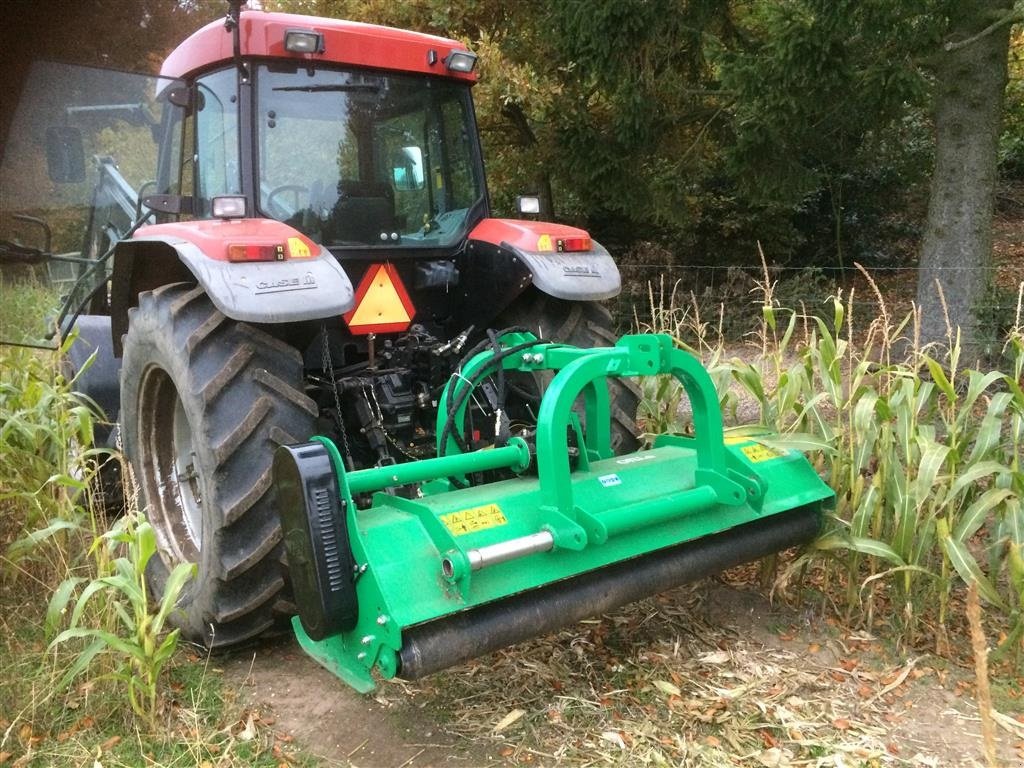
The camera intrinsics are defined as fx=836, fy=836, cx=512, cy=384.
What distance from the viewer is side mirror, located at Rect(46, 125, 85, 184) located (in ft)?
10.3

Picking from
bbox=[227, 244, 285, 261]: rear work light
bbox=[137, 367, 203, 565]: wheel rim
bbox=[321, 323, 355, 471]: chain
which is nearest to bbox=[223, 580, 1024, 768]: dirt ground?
bbox=[137, 367, 203, 565]: wheel rim

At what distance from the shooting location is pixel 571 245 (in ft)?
10.7

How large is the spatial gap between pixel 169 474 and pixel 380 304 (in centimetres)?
100

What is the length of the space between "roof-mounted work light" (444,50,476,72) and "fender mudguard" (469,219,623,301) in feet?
2.01

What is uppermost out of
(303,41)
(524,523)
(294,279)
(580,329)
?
(303,41)

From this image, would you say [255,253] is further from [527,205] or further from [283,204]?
[527,205]

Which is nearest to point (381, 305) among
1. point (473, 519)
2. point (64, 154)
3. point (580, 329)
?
point (580, 329)

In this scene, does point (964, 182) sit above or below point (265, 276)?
above

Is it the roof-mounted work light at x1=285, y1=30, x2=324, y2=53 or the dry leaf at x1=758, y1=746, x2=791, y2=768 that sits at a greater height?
the roof-mounted work light at x1=285, y1=30, x2=324, y2=53

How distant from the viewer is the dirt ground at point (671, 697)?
216 cm

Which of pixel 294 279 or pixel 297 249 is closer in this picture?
pixel 294 279

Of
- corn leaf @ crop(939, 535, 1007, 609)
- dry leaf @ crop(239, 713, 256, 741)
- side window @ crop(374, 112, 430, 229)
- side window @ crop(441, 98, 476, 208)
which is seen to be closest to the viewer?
dry leaf @ crop(239, 713, 256, 741)

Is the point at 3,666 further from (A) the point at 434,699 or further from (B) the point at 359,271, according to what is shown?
(B) the point at 359,271

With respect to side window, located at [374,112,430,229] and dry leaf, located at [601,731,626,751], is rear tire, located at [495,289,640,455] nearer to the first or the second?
side window, located at [374,112,430,229]
